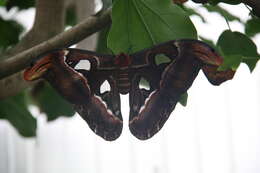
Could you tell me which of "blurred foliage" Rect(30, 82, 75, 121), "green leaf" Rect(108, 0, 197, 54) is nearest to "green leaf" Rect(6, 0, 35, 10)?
"blurred foliage" Rect(30, 82, 75, 121)

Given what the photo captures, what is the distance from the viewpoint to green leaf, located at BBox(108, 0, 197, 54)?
0.45 meters

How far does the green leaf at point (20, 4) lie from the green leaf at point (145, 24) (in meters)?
0.48

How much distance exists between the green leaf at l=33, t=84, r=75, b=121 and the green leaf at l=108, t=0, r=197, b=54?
1.65 ft

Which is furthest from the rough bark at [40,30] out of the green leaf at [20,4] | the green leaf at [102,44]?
the green leaf at [20,4]

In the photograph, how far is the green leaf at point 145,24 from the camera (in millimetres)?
452

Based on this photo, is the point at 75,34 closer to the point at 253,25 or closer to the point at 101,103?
the point at 101,103

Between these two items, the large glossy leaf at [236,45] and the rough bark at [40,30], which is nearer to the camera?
the large glossy leaf at [236,45]

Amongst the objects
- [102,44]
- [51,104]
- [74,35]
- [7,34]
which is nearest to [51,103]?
[51,104]

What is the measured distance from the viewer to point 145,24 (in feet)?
1.54

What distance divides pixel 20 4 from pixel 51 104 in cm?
22

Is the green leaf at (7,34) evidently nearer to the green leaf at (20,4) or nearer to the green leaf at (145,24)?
the green leaf at (20,4)

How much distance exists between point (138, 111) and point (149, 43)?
84 millimetres

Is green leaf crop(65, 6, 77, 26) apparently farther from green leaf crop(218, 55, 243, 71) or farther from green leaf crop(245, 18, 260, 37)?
green leaf crop(218, 55, 243, 71)

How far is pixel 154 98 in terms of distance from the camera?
417 millimetres
